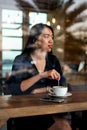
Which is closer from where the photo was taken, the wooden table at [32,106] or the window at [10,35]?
the wooden table at [32,106]

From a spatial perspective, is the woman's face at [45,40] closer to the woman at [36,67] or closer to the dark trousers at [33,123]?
the woman at [36,67]

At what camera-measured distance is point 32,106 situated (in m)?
1.32

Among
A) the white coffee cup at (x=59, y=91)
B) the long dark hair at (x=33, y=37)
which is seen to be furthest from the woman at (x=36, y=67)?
the white coffee cup at (x=59, y=91)

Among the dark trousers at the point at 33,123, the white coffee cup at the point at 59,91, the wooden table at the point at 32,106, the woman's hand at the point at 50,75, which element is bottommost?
the dark trousers at the point at 33,123

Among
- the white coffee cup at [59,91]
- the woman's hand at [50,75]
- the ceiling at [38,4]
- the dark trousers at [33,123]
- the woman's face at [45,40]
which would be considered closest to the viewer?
the white coffee cup at [59,91]

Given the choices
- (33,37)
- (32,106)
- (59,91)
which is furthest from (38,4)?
(32,106)

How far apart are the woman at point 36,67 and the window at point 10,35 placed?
164mm

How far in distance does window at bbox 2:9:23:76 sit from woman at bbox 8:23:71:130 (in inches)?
6.5

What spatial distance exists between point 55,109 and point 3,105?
28cm

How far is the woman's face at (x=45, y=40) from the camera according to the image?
8.34 ft

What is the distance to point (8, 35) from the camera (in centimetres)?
290

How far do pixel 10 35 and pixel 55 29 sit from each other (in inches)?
24.8

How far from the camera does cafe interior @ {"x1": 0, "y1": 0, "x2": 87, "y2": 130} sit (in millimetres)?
2864

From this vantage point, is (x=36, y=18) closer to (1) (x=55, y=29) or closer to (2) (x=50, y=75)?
(1) (x=55, y=29)
